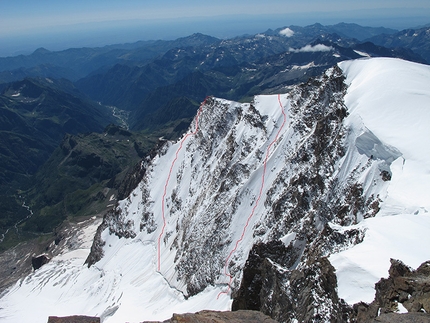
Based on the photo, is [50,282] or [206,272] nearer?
[206,272]

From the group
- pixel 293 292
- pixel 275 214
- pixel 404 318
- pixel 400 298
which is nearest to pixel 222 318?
pixel 293 292

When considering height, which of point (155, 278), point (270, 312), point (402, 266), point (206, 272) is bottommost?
point (155, 278)

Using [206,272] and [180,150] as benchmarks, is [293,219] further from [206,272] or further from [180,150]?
[180,150]

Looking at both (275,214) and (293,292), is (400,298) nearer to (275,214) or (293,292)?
(293,292)

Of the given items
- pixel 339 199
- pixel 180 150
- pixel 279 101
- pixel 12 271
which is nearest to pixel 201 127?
pixel 180 150

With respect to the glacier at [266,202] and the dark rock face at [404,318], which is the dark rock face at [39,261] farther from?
the dark rock face at [404,318]

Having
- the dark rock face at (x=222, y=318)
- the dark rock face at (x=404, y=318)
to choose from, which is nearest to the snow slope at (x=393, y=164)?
the dark rock face at (x=404, y=318)
